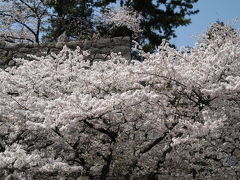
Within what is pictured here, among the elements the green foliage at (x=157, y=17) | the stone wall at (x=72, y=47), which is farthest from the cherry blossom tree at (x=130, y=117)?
the green foliage at (x=157, y=17)

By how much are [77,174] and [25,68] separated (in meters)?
1.58

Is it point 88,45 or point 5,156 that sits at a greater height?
point 88,45

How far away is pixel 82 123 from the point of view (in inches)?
150

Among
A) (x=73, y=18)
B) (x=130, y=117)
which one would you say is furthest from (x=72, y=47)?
(x=73, y=18)

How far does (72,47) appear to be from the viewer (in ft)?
23.6

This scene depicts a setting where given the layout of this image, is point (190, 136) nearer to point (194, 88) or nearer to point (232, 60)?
point (194, 88)

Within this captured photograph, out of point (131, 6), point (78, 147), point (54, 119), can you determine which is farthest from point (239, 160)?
point (131, 6)

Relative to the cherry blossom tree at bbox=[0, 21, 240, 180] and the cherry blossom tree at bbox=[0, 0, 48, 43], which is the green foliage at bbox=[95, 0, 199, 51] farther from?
the cherry blossom tree at bbox=[0, 21, 240, 180]

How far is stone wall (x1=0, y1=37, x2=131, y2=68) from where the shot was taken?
7.04 m

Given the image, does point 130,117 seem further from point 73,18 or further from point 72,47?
point 73,18

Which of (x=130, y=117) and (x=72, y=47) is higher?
(x=72, y=47)

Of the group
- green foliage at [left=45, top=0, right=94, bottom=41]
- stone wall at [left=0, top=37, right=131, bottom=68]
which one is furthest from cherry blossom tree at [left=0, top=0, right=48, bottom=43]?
stone wall at [left=0, top=37, right=131, bottom=68]

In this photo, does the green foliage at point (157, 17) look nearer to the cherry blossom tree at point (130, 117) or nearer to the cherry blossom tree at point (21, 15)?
the cherry blossom tree at point (21, 15)

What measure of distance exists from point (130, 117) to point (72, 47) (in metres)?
3.69
